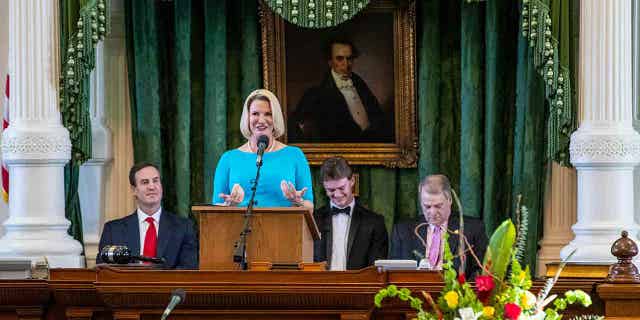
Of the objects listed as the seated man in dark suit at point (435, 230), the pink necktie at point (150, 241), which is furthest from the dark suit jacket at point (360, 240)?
the pink necktie at point (150, 241)

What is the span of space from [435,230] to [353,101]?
234cm

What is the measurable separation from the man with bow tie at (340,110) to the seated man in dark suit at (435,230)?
1.91 metres

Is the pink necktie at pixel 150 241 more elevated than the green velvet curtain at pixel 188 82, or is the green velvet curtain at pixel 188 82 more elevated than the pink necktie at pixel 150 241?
the green velvet curtain at pixel 188 82

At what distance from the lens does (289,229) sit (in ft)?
22.7

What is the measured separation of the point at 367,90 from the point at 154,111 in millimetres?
1472

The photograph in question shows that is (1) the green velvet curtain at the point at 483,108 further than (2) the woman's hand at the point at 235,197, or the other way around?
(1) the green velvet curtain at the point at 483,108

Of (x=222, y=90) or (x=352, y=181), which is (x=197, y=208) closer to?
(x=352, y=181)

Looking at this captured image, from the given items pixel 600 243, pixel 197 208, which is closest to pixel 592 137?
pixel 600 243

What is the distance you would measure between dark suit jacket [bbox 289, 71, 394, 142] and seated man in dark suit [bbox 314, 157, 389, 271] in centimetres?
149

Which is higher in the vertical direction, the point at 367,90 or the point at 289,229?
the point at 367,90

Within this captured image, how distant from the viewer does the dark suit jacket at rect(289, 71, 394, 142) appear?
1038cm

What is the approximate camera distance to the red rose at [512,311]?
4332mm

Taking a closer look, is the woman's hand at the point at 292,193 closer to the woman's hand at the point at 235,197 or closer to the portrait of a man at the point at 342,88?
the woman's hand at the point at 235,197

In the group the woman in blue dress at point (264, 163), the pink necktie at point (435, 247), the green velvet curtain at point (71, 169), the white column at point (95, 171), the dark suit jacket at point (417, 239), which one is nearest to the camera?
the woman in blue dress at point (264, 163)
